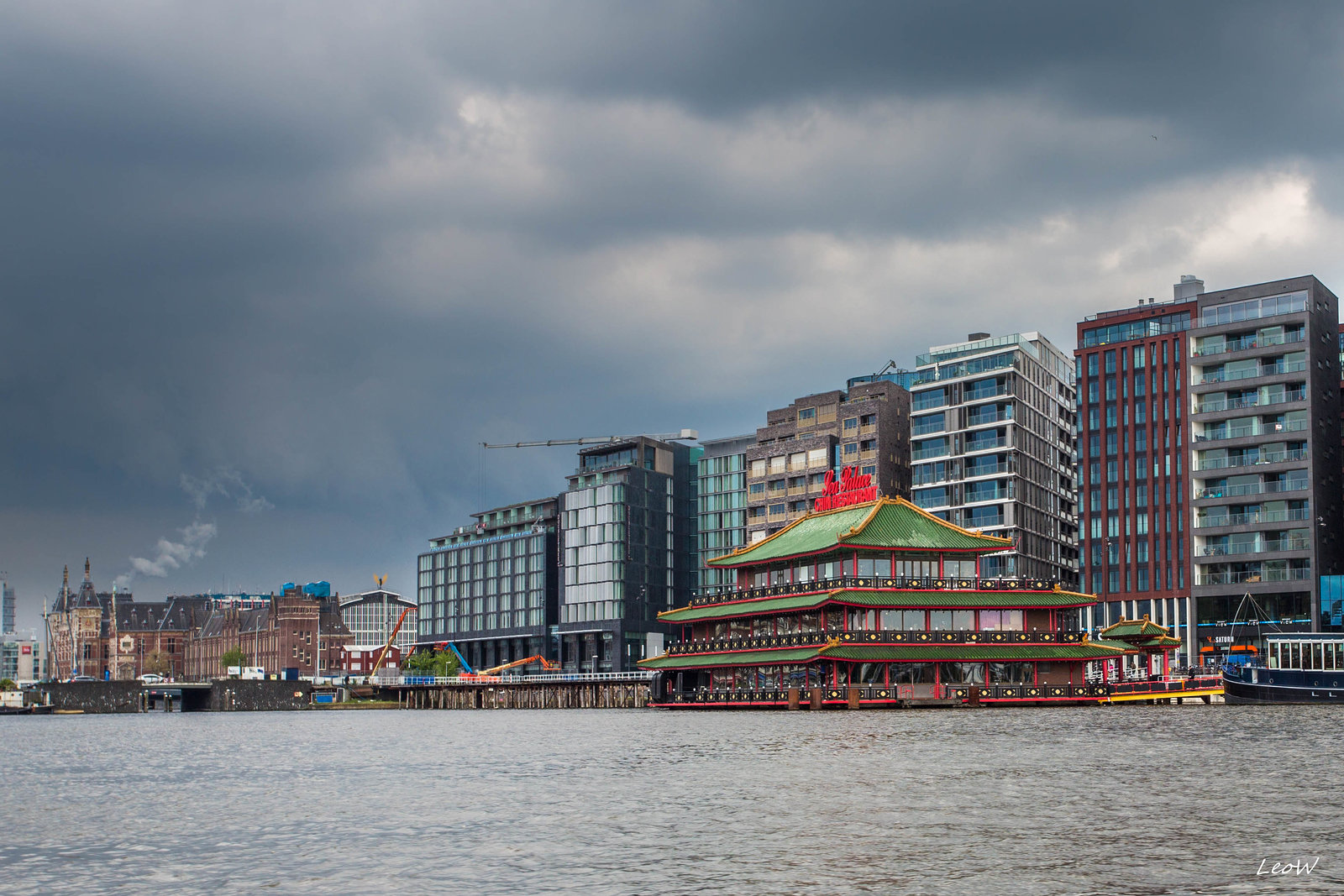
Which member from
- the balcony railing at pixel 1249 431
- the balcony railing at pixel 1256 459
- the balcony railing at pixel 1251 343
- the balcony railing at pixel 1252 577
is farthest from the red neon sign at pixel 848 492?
the balcony railing at pixel 1251 343

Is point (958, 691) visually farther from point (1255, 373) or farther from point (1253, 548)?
point (1255, 373)

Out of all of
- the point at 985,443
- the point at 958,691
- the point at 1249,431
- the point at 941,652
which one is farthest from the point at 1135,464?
the point at 958,691

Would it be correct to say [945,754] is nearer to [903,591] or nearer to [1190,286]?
[903,591]

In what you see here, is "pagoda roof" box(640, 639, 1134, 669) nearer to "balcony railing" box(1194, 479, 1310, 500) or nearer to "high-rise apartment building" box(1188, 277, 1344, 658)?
"high-rise apartment building" box(1188, 277, 1344, 658)

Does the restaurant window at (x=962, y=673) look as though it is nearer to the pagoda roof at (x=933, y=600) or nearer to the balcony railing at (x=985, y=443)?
Answer: the pagoda roof at (x=933, y=600)

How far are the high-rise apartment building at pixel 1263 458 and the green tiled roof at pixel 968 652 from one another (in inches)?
1288

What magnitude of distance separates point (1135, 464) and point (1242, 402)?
15.4m

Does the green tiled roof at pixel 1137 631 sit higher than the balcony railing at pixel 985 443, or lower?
lower

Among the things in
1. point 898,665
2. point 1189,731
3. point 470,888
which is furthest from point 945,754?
point 898,665

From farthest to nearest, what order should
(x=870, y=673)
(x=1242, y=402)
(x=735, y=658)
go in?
(x=1242, y=402), (x=735, y=658), (x=870, y=673)

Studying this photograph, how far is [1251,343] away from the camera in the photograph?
169375mm

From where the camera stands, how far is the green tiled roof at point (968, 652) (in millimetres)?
127688

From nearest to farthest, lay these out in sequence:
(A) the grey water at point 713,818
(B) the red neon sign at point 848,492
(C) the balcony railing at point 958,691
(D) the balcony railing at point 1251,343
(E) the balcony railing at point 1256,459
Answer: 1. (A) the grey water at point 713,818
2. (C) the balcony railing at point 958,691
3. (B) the red neon sign at point 848,492
4. (E) the balcony railing at point 1256,459
5. (D) the balcony railing at point 1251,343

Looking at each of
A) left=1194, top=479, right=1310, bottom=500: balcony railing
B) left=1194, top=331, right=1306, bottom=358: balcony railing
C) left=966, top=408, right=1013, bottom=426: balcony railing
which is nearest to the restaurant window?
left=1194, top=479, right=1310, bottom=500: balcony railing
